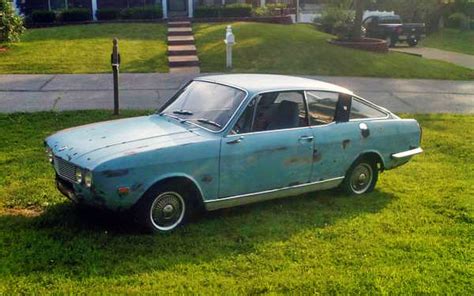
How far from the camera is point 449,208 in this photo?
19.7ft

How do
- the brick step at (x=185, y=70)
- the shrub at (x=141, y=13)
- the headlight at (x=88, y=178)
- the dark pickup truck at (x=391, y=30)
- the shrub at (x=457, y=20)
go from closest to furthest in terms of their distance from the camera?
the headlight at (x=88, y=178) → the brick step at (x=185, y=70) → the shrub at (x=141, y=13) → the dark pickup truck at (x=391, y=30) → the shrub at (x=457, y=20)

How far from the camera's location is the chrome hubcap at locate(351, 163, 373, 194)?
631cm

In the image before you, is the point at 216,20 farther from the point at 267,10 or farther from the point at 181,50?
the point at 181,50

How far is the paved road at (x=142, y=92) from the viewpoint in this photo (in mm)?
10797

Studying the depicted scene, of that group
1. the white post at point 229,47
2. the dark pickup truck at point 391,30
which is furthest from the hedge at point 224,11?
the white post at point 229,47

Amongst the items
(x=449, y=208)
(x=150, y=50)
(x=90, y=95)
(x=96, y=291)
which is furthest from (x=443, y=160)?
(x=150, y=50)

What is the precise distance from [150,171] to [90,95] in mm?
7426

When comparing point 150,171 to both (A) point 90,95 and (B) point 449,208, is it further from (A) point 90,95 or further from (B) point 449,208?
(A) point 90,95

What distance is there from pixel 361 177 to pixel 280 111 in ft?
4.63

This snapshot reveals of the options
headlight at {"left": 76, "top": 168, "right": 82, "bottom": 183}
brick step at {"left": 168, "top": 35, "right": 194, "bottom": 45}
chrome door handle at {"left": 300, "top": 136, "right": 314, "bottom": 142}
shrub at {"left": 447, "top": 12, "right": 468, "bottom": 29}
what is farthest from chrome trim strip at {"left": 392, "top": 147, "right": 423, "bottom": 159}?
shrub at {"left": 447, "top": 12, "right": 468, "bottom": 29}

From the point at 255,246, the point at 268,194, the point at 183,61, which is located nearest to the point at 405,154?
the point at 268,194

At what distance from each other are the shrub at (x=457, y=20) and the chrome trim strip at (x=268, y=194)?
37.0 metres

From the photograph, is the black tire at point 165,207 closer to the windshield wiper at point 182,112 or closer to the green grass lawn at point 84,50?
the windshield wiper at point 182,112

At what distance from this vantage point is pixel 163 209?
4.89 m
